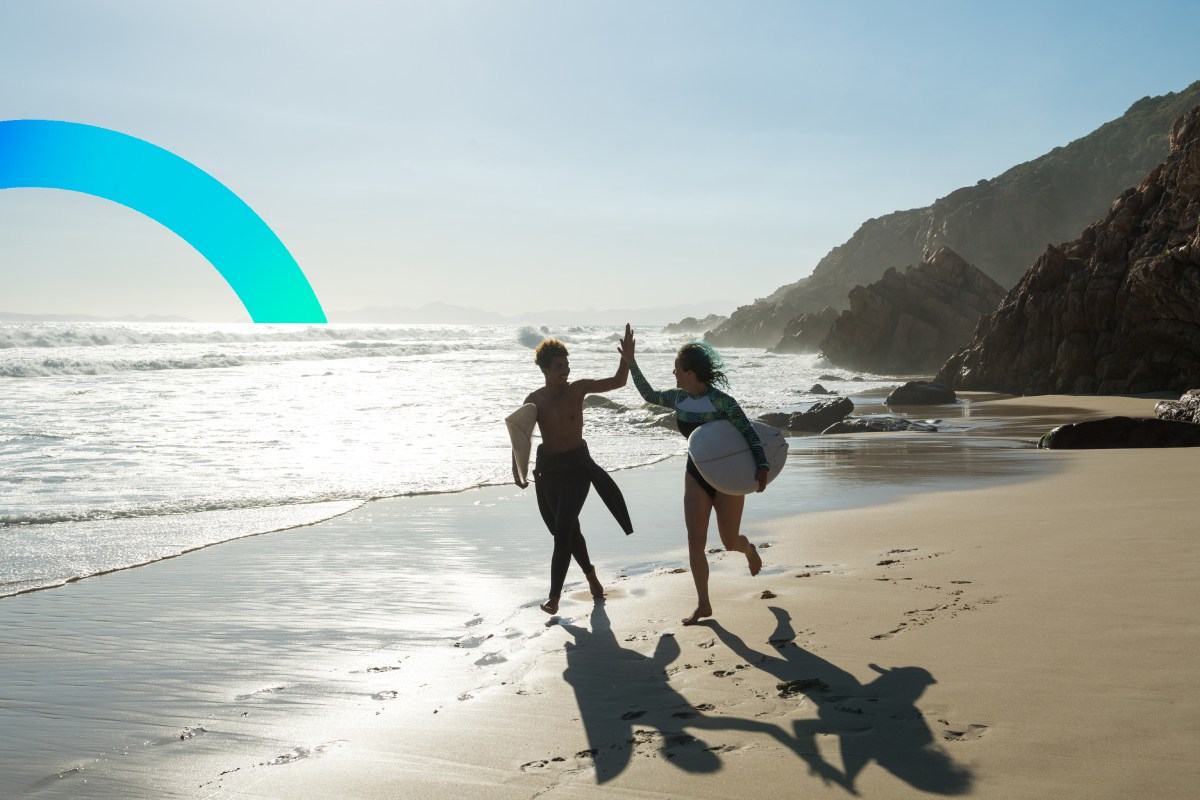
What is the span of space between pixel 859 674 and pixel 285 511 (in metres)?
7.28

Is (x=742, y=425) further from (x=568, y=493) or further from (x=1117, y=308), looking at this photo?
(x=1117, y=308)

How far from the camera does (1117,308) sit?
82.2 ft

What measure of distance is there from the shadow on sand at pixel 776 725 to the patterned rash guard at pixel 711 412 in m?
1.08

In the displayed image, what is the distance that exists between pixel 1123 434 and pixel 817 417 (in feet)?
21.3

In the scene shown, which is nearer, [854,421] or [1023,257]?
[854,421]

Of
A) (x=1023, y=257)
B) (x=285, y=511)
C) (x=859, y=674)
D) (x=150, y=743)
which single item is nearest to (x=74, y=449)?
(x=285, y=511)

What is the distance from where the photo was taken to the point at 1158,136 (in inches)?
3688

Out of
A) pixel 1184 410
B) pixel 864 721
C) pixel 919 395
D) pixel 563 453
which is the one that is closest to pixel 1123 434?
pixel 1184 410

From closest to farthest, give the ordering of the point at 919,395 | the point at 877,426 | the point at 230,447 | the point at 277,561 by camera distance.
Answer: the point at 277,561 < the point at 230,447 < the point at 877,426 < the point at 919,395

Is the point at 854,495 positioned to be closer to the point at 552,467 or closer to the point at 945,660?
the point at 552,467

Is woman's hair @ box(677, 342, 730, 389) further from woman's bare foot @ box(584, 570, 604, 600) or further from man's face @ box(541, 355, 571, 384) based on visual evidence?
woman's bare foot @ box(584, 570, 604, 600)

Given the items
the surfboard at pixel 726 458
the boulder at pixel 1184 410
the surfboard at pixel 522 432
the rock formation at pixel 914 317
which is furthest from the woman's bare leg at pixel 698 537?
the rock formation at pixel 914 317

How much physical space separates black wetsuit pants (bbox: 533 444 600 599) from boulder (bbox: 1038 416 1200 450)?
9.68 meters

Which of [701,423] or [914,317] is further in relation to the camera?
[914,317]
